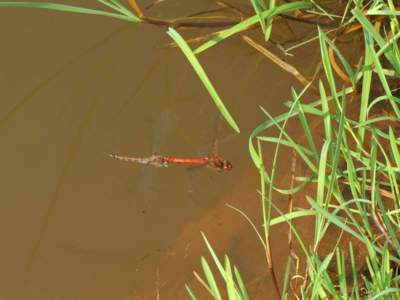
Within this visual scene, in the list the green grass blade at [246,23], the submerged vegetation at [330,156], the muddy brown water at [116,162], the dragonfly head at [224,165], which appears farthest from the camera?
the dragonfly head at [224,165]

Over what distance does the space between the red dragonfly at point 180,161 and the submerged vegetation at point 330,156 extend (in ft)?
0.32

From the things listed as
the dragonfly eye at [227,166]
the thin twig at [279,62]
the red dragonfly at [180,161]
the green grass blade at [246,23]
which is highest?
the green grass blade at [246,23]

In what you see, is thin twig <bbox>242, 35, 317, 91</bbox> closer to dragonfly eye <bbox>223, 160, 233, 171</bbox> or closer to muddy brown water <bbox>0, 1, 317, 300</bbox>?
muddy brown water <bbox>0, 1, 317, 300</bbox>

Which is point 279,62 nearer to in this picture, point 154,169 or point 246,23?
point 246,23

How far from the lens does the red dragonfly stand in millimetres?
1688

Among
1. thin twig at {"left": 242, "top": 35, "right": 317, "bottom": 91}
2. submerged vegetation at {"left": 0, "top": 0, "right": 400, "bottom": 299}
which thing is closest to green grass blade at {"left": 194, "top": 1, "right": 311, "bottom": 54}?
submerged vegetation at {"left": 0, "top": 0, "right": 400, "bottom": 299}

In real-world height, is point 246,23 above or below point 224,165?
above

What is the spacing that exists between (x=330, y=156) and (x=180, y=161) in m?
0.39

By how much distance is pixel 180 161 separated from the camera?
1692 mm

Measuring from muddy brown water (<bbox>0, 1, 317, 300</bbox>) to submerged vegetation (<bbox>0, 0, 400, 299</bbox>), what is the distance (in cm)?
6

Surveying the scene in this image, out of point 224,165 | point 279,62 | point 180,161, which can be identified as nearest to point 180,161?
point 180,161

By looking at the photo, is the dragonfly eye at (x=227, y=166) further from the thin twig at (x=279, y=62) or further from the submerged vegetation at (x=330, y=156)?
the thin twig at (x=279, y=62)

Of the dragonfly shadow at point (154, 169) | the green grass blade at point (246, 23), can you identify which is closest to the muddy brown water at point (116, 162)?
the dragonfly shadow at point (154, 169)

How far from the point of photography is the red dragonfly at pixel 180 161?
1.69m
